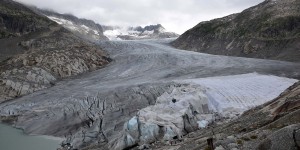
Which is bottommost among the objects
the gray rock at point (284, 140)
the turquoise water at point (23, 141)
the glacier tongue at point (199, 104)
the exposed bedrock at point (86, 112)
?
the turquoise water at point (23, 141)

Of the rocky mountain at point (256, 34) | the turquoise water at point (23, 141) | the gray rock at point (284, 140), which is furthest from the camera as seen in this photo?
the rocky mountain at point (256, 34)

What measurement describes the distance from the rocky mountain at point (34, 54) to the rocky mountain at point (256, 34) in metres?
19.0

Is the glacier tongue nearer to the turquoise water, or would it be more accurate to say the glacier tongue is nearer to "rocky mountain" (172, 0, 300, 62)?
Answer: the turquoise water

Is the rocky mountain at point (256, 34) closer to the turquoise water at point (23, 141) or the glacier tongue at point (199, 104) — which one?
the glacier tongue at point (199, 104)

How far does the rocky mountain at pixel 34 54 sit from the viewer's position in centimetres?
4388

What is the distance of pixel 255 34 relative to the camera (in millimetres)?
58375

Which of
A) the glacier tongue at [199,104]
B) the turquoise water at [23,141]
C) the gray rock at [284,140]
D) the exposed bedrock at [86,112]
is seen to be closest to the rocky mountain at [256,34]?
the glacier tongue at [199,104]

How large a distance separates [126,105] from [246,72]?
14.9 metres

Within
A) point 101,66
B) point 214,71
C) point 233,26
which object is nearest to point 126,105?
point 214,71

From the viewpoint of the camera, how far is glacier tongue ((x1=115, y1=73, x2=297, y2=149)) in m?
20.9

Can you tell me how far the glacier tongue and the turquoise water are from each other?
7334 mm

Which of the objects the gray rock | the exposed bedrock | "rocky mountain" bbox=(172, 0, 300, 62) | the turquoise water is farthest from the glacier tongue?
"rocky mountain" bbox=(172, 0, 300, 62)

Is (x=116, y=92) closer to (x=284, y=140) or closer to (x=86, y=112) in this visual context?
(x=86, y=112)

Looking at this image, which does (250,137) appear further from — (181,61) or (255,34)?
(255,34)
